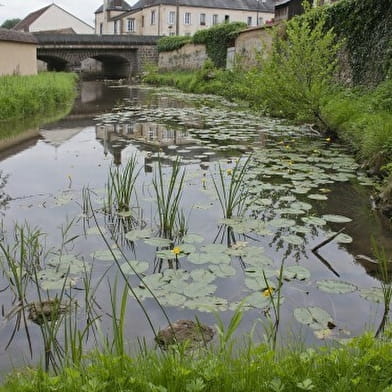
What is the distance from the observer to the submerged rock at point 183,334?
9.70 feet

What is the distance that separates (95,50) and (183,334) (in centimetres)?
3875

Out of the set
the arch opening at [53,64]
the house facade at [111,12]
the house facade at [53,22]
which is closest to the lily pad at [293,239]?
the arch opening at [53,64]

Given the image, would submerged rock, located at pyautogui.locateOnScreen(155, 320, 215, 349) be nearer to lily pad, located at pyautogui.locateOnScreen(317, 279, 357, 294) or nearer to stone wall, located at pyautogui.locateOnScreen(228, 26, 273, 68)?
lily pad, located at pyautogui.locateOnScreen(317, 279, 357, 294)

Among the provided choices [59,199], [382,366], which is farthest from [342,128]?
[382,366]

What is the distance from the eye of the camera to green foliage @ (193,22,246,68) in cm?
2661

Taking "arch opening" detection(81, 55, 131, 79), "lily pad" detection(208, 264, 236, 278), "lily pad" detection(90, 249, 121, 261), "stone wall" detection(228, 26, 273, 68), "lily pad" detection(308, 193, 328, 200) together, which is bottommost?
"lily pad" detection(90, 249, 121, 261)

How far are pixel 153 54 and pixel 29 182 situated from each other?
35987mm

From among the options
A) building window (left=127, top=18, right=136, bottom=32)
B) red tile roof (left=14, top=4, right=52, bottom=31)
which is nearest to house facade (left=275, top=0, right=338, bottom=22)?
building window (left=127, top=18, right=136, bottom=32)

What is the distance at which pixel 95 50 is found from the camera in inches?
1534

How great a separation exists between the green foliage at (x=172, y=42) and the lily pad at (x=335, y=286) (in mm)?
31023

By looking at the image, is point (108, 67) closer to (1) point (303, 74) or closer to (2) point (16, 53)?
(2) point (16, 53)

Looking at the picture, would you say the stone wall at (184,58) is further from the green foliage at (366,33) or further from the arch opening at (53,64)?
the green foliage at (366,33)

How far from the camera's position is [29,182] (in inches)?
267

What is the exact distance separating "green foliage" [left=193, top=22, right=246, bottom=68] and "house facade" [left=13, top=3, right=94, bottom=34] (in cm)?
2916
